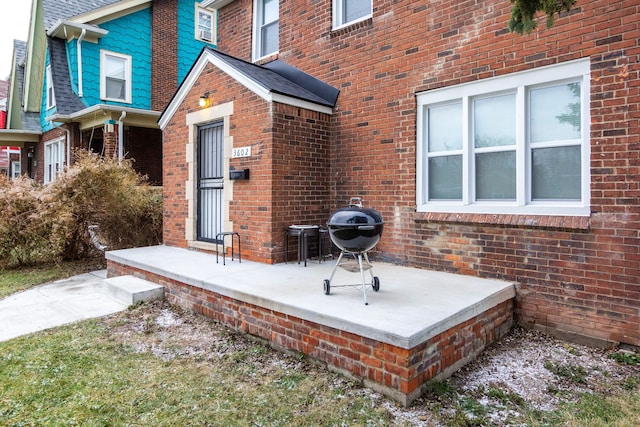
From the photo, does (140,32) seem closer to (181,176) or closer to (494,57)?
(181,176)

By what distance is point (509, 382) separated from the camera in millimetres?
3477

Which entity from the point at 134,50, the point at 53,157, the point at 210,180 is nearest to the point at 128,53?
the point at 134,50

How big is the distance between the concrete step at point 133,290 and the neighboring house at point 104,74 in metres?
6.88

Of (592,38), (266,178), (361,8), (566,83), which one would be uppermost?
(361,8)

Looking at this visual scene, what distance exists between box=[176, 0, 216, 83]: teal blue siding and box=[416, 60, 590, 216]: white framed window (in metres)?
13.1

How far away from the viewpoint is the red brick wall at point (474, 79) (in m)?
4.03

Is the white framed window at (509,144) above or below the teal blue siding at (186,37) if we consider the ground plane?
below

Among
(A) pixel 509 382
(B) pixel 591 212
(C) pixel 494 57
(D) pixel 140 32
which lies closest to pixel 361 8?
(C) pixel 494 57

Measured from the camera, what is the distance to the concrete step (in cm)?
552

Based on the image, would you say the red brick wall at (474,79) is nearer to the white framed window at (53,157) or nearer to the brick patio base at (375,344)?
the brick patio base at (375,344)

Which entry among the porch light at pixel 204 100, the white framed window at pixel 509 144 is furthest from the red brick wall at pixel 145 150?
the white framed window at pixel 509 144

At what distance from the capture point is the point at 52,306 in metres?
5.60

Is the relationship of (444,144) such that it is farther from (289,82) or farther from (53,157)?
(53,157)

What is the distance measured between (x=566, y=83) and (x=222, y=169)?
519 centimetres
